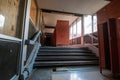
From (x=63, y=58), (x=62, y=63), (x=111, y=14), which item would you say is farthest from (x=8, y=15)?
(x=111, y=14)

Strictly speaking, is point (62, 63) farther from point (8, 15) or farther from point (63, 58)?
point (8, 15)

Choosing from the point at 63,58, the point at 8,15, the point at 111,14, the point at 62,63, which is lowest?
the point at 62,63

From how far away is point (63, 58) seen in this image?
3785 millimetres

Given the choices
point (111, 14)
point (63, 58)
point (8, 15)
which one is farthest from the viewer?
point (63, 58)

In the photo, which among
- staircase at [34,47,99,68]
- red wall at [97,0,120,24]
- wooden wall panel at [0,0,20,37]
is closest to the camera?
wooden wall panel at [0,0,20,37]

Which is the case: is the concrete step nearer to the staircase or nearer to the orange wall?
the staircase

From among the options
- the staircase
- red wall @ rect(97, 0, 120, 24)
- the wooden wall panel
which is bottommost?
the staircase

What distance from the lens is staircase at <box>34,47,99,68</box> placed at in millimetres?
3409

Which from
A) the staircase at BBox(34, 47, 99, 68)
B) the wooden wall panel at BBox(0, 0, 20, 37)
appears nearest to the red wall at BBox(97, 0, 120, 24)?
the staircase at BBox(34, 47, 99, 68)

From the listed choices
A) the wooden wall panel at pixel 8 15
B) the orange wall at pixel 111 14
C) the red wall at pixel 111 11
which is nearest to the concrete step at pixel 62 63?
the orange wall at pixel 111 14

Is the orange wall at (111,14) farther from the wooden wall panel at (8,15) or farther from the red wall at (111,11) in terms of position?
the wooden wall panel at (8,15)

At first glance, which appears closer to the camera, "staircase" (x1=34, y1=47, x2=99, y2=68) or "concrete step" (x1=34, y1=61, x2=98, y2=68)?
"concrete step" (x1=34, y1=61, x2=98, y2=68)

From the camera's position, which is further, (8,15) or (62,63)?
(62,63)

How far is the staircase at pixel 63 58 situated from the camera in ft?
11.2
